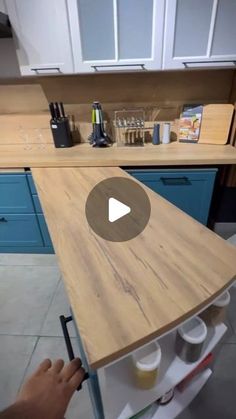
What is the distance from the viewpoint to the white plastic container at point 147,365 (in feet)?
1.98

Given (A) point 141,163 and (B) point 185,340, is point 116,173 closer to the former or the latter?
(A) point 141,163

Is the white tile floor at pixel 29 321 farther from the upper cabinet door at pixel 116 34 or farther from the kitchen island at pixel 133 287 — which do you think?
the upper cabinet door at pixel 116 34

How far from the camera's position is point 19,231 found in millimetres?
1928

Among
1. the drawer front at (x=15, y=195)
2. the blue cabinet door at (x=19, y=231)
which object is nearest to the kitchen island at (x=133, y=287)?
the drawer front at (x=15, y=195)

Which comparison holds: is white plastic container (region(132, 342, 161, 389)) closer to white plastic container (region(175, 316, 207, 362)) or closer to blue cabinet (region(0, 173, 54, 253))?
white plastic container (region(175, 316, 207, 362))

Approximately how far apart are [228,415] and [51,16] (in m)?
2.30

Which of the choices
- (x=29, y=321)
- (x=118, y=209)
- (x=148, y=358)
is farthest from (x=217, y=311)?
(x=29, y=321)

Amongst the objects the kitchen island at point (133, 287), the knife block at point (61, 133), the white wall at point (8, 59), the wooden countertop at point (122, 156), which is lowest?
the kitchen island at point (133, 287)

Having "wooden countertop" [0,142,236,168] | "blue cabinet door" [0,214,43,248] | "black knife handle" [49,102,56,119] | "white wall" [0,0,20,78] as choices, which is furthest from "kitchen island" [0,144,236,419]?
"white wall" [0,0,20,78]

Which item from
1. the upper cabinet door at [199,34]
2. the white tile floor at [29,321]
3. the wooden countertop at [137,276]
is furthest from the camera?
the upper cabinet door at [199,34]

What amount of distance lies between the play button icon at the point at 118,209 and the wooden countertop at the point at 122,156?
1.29 feet

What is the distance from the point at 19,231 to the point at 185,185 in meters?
1.37

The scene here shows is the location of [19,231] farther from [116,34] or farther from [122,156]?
[116,34]

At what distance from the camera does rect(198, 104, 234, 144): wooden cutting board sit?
1771 mm
